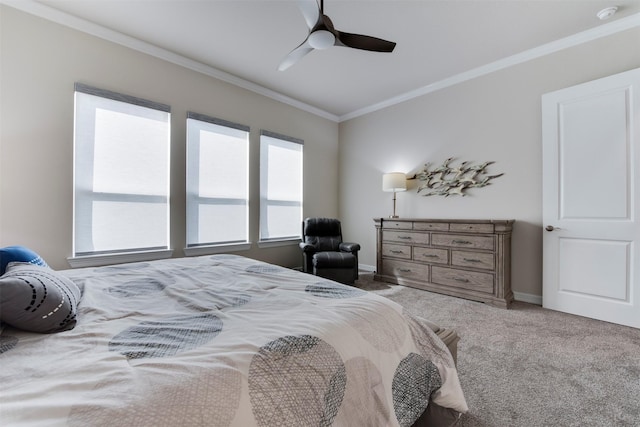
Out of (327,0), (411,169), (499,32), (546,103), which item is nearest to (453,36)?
(499,32)

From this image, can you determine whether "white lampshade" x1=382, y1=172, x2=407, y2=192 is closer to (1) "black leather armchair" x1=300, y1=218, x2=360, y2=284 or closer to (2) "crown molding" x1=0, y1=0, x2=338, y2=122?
(1) "black leather armchair" x1=300, y1=218, x2=360, y2=284

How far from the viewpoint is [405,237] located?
3.62 metres

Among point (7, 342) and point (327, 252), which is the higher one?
point (7, 342)

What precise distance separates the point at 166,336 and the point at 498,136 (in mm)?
3835

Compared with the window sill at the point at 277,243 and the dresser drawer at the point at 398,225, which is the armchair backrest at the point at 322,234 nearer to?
the window sill at the point at 277,243

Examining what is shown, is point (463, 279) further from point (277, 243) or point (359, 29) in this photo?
point (359, 29)

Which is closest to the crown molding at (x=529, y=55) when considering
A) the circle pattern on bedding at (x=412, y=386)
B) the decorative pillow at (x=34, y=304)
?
the circle pattern on bedding at (x=412, y=386)

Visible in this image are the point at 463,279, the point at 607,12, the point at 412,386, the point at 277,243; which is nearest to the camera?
the point at 412,386

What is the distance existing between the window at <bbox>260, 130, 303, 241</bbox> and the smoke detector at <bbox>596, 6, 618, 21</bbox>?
3530mm

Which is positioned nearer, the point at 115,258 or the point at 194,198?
the point at 115,258

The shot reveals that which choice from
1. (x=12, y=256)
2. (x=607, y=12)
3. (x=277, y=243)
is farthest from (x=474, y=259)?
(x=12, y=256)

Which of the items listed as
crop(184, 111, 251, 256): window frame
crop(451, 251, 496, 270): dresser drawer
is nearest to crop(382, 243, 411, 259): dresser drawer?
→ crop(451, 251, 496, 270): dresser drawer

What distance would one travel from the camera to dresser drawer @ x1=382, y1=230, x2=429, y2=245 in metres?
3.43

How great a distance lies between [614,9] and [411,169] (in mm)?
2373
